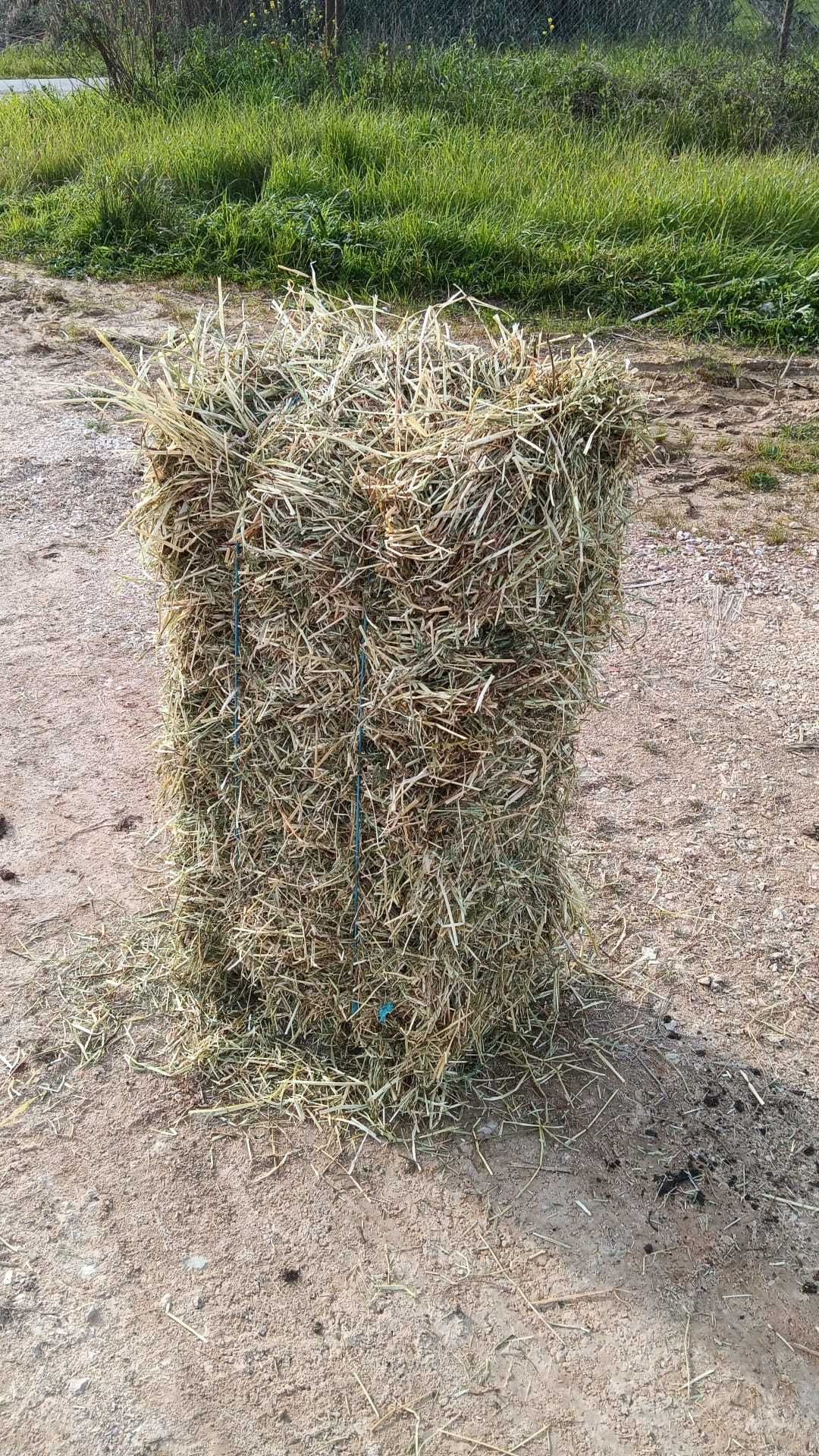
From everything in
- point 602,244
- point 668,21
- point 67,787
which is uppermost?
point 668,21

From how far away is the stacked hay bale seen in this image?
8.18 feet

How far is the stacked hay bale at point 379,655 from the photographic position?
2.49 meters

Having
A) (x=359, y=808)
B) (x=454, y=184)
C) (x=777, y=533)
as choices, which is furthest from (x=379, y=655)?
(x=454, y=184)

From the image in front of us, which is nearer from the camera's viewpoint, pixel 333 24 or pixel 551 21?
pixel 333 24

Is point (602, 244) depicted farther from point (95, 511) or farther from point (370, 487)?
point (370, 487)

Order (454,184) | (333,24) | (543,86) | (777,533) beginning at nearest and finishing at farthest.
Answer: (777,533)
(454,184)
(543,86)
(333,24)

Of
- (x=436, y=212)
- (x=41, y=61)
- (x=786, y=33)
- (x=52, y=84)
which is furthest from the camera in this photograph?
(x=41, y=61)

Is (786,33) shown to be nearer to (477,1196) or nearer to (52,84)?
(52,84)

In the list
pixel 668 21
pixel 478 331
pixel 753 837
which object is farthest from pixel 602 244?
pixel 668 21

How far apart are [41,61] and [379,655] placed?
45.3ft

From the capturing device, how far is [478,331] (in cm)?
743

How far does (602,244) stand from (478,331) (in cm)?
108

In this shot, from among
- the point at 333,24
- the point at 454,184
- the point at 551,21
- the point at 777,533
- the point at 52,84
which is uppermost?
the point at 333,24

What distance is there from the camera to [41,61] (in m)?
13.6
